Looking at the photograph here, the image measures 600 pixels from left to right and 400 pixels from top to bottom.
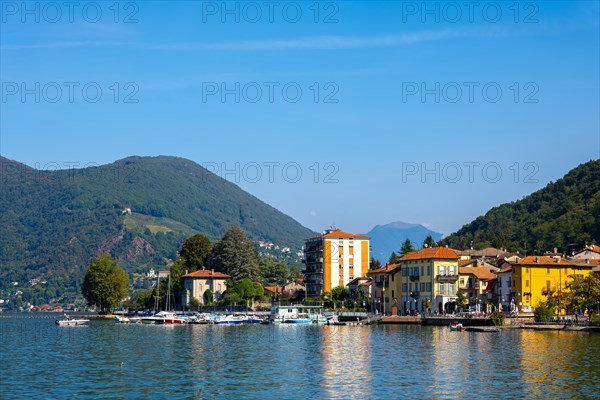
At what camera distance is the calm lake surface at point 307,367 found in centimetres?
4341

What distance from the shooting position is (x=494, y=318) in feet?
326

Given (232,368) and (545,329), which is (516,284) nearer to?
(545,329)

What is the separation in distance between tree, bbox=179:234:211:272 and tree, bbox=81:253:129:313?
39.7ft

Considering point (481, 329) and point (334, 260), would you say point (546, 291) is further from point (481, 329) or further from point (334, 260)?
point (334, 260)

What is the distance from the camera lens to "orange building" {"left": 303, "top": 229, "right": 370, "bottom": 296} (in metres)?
153

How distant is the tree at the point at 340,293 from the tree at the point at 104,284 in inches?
1574

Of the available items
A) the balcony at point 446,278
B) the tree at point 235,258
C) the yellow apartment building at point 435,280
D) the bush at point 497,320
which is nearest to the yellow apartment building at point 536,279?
the balcony at point 446,278

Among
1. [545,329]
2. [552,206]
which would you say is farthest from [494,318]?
[552,206]

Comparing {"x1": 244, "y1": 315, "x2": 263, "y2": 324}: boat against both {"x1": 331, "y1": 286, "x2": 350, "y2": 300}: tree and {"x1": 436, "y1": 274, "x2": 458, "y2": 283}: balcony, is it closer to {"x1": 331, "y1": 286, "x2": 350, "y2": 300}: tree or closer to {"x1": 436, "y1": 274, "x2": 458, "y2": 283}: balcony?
A: {"x1": 331, "y1": 286, "x2": 350, "y2": 300}: tree

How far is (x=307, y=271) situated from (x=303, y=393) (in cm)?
11628

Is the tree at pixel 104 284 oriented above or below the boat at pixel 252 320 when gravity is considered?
above

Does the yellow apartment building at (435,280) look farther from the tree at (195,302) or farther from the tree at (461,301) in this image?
the tree at (195,302)

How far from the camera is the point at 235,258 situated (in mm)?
155625

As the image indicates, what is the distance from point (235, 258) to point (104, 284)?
24.4 metres
